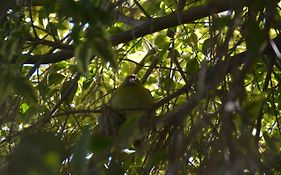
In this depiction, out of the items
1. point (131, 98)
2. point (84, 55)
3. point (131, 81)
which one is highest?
point (131, 81)

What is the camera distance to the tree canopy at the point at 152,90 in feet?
3.60

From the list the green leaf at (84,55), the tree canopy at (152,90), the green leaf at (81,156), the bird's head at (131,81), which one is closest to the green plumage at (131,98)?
the bird's head at (131,81)

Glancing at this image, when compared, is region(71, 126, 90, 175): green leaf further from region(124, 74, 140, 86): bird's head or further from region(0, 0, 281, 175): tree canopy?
region(124, 74, 140, 86): bird's head

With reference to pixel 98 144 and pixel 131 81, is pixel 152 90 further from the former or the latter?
pixel 98 144

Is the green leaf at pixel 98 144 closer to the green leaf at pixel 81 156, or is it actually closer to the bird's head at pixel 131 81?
the green leaf at pixel 81 156

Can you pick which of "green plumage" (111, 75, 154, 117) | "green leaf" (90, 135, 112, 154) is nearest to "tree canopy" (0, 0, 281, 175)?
"green leaf" (90, 135, 112, 154)

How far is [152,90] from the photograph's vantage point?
10.9 feet

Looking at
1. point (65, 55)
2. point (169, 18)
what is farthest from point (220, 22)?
point (65, 55)

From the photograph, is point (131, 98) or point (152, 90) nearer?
point (131, 98)

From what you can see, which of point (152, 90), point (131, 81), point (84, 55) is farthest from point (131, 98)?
point (84, 55)

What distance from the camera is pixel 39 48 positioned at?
2.93 metres

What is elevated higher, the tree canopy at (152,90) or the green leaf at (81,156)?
the tree canopy at (152,90)

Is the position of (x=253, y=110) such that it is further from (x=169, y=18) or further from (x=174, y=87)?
(x=174, y=87)

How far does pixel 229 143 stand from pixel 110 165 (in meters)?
→ 0.77
